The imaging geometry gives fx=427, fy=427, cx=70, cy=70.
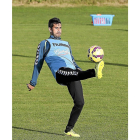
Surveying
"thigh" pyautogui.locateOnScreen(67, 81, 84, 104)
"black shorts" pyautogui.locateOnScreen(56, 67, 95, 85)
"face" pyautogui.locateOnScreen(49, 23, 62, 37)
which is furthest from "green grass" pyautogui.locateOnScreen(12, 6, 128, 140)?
"face" pyautogui.locateOnScreen(49, 23, 62, 37)

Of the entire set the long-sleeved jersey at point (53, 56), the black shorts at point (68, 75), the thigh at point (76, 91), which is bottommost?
the thigh at point (76, 91)

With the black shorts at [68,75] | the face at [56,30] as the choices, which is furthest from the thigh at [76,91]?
the face at [56,30]

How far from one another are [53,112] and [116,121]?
5.38 feet

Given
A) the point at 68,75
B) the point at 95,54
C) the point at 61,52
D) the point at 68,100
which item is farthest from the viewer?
Answer: the point at 68,100

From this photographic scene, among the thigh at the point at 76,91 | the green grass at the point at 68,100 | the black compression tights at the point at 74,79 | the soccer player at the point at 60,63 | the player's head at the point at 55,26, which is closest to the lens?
the black compression tights at the point at 74,79

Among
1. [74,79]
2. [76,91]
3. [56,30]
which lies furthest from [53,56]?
[76,91]

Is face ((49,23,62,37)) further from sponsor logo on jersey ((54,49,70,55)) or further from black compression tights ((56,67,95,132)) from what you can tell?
black compression tights ((56,67,95,132))

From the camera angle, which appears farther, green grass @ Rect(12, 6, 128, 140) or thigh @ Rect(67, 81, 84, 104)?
green grass @ Rect(12, 6, 128, 140)

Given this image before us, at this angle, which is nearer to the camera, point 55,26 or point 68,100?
point 55,26

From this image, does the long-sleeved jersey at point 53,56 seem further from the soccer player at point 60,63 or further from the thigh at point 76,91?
the thigh at point 76,91

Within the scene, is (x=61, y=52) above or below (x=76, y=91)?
above

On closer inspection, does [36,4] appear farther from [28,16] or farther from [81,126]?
[81,126]

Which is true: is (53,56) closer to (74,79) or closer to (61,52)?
(61,52)

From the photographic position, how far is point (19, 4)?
52.2m
